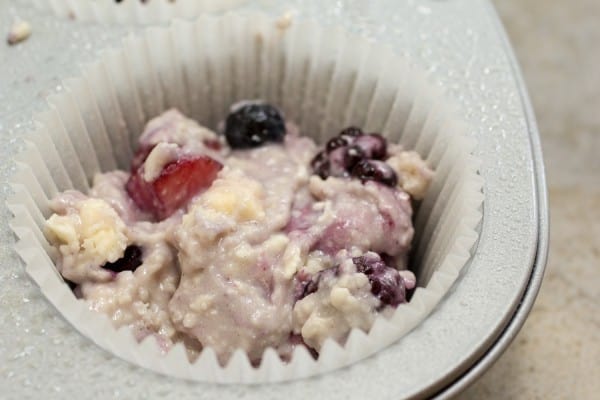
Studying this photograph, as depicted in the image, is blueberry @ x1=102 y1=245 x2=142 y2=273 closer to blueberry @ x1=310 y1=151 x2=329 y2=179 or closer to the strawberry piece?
the strawberry piece

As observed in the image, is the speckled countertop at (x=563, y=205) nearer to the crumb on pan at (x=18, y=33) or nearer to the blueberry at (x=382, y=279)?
the blueberry at (x=382, y=279)

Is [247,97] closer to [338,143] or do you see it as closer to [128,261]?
[338,143]

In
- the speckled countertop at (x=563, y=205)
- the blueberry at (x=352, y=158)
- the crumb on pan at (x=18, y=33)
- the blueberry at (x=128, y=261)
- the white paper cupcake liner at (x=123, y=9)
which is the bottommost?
the speckled countertop at (x=563, y=205)

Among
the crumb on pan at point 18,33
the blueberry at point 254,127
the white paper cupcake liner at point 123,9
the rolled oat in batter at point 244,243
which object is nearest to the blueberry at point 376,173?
the rolled oat in batter at point 244,243

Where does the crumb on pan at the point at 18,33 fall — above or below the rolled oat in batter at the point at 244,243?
above

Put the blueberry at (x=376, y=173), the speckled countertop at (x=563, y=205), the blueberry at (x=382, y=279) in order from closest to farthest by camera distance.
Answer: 1. the blueberry at (x=382, y=279)
2. the blueberry at (x=376, y=173)
3. the speckled countertop at (x=563, y=205)

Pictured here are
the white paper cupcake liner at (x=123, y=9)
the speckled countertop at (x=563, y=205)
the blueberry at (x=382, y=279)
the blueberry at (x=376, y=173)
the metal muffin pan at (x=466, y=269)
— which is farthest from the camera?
the white paper cupcake liner at (x=123, y=9)

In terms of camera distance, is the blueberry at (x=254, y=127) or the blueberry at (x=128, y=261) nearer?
the blueberry at (x=128, y=261)
